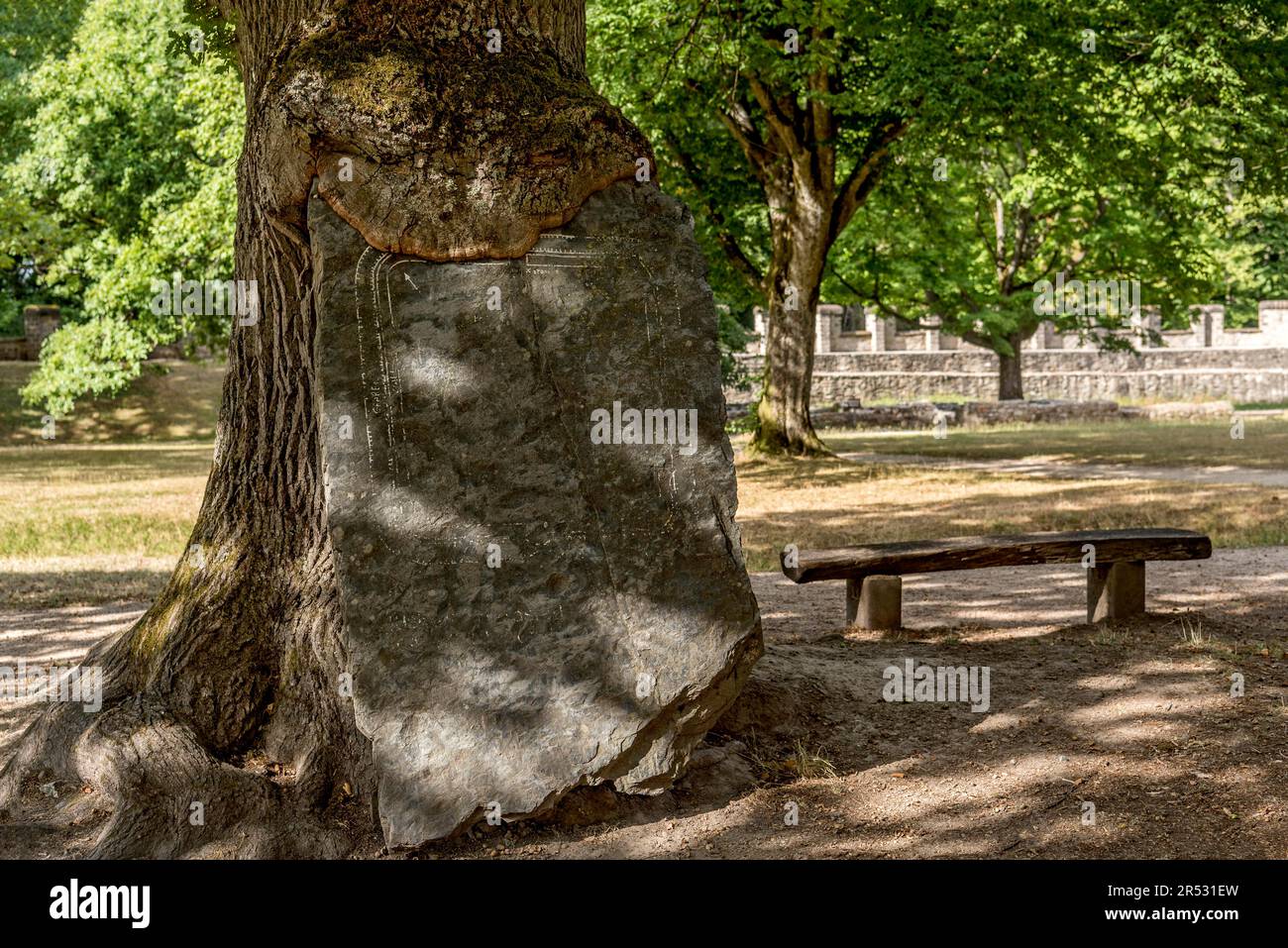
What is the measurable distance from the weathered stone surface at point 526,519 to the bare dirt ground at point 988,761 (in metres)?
0.24

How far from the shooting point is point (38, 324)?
35312mm

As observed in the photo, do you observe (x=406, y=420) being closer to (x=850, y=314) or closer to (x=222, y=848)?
(x=222, y=848)

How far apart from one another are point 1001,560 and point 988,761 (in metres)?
2.14

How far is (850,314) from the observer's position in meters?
45.4

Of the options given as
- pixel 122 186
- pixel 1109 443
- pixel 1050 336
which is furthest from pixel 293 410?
pixel 1050 336

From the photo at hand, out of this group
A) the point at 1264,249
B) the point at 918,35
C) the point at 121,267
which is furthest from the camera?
the point at 1264,249

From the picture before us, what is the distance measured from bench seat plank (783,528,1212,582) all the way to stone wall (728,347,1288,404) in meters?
31.0

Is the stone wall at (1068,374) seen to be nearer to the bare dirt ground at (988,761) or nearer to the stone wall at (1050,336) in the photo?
the stone wall at (1050,336)

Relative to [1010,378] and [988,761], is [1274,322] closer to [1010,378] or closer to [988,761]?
[1010,378]

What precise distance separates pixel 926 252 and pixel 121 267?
630 inches

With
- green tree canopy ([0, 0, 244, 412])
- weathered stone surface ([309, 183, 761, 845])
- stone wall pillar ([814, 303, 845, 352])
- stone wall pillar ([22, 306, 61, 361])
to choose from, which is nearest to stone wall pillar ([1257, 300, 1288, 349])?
stone wall pillar ([814, 303, 845, 352])

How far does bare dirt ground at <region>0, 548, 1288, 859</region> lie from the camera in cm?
432

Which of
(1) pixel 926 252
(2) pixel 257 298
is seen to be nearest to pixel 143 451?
(1) pixel 926 252

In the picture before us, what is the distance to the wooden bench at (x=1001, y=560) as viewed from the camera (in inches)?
267
